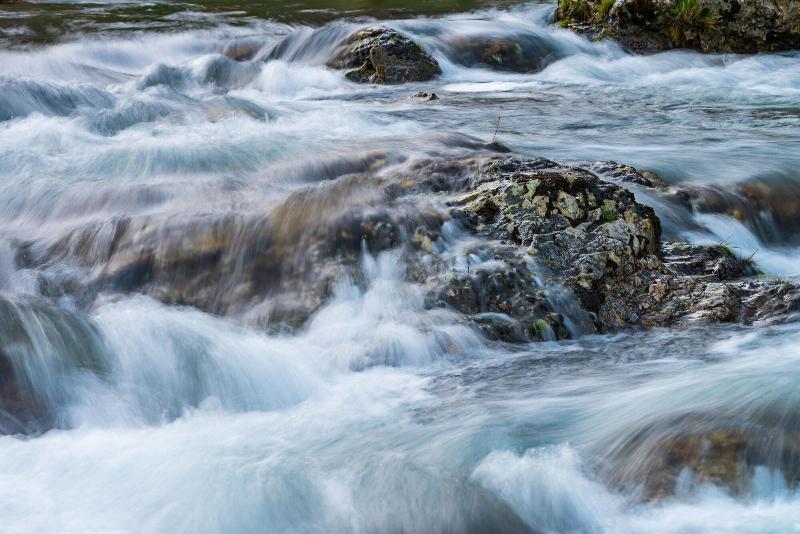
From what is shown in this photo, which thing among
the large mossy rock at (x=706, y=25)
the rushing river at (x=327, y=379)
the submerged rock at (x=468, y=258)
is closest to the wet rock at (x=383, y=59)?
the large mossy rock at (x=706, y=25)

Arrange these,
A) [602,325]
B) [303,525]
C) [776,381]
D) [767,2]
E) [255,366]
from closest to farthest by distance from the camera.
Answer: [303,525] < [776,381] < [255,366] < [602,325] < [767,2]

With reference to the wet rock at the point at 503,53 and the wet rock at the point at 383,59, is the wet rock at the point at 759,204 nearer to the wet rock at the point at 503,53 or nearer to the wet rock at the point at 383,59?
the wet rock at the point at 383,59

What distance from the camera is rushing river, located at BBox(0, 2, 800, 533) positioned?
3.27m

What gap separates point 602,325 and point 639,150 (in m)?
3.41

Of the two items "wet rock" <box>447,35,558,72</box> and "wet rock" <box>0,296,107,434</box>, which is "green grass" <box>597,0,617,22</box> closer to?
"wet rock" <box>447,35,558,72</box>

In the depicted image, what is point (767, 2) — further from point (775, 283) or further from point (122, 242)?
point (122, 242)

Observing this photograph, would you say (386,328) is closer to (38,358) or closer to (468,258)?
(468,258)

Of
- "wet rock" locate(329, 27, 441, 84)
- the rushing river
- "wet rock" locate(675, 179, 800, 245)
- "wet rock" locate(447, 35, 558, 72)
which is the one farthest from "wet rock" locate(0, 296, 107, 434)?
"wet rock" locate(447, 35, 558, 72)

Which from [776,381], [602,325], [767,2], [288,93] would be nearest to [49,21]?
[288,93]

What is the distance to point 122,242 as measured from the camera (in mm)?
5254

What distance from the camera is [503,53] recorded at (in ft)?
39.9

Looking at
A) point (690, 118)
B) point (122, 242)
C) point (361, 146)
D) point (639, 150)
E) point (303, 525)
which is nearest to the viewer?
point (303, 525)

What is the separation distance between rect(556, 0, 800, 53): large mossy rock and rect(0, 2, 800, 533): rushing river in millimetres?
4850

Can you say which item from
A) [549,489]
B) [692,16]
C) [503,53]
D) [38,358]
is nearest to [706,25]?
[692,16]
